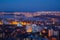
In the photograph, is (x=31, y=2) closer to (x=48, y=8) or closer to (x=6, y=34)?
(x=48, y=8)

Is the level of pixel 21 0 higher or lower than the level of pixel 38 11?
higher

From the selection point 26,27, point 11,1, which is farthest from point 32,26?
point 11,1

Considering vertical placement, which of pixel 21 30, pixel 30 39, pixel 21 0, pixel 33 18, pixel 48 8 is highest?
pixel 21 0

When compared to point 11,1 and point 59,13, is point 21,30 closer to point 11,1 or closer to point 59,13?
point 11,1

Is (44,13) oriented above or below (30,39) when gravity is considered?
above

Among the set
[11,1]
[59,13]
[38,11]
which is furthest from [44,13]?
[11,1]

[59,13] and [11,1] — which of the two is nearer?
[59,13]

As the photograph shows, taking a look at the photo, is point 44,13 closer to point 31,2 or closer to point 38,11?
point 38,11
